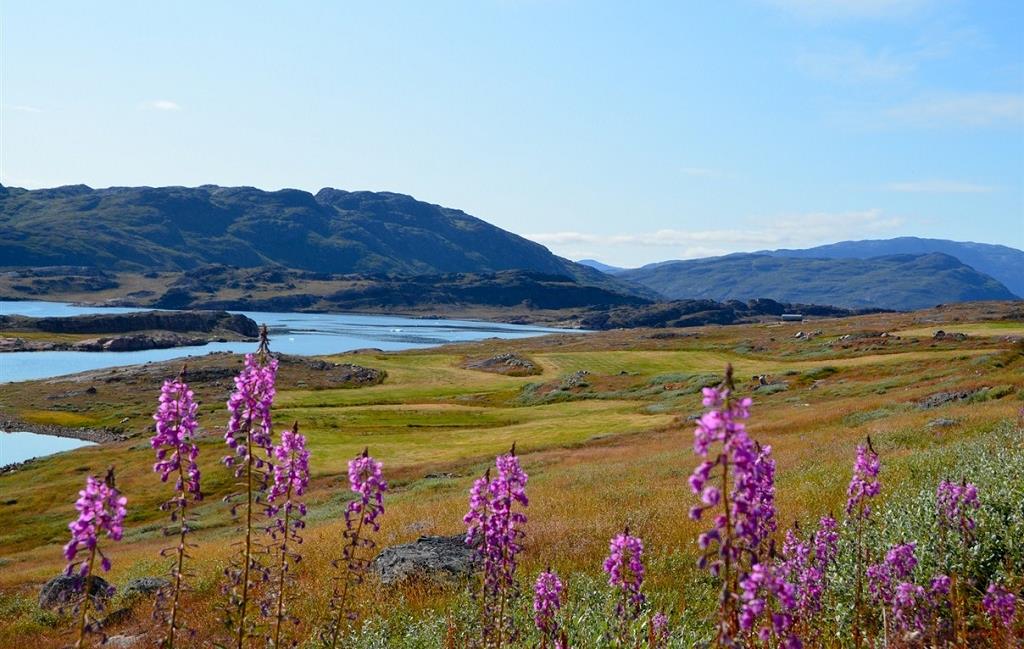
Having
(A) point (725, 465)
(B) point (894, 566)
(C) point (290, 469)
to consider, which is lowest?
(B) point (894, 566)

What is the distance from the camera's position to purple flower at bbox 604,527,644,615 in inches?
232

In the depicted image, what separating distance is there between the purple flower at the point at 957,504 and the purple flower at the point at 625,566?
305 centimetres

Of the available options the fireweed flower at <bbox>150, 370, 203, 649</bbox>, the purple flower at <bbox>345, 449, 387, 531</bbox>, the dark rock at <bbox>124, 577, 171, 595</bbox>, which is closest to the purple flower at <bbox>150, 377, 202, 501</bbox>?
the fireweed flower at <bbox>150, 370, 203, 649</bbox>

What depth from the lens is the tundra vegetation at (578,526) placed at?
512 centimetres

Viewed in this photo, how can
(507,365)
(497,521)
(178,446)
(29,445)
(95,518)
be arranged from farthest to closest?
(507,365)
(29,445)
(497,521)
(178,446)
(95,518)

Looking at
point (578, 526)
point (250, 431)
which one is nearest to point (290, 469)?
point (250, 431)

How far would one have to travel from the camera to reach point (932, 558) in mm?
8352

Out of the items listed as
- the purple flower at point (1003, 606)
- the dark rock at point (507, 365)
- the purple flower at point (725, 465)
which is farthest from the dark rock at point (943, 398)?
the dark rock at point (507, 365)

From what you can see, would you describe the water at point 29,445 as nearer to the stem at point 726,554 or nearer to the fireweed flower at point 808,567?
the fireweed flower at point 808,567

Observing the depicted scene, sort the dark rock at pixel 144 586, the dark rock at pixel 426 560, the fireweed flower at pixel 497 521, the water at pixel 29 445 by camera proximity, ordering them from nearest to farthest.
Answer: the fireweed flower at pixel 497 521 < the dark rock at pixel 426 560 < the dark rock at pixel 144 586 < the water at pixel 29 445

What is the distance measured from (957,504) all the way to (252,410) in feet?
21.5

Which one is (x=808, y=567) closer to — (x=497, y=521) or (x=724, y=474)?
(x=497, y=521)

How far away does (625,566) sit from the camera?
6.06 metres

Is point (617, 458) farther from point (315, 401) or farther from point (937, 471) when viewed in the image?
point (315, 401)
